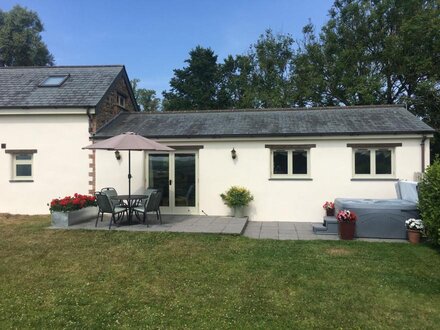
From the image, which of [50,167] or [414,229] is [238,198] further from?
[50,167]

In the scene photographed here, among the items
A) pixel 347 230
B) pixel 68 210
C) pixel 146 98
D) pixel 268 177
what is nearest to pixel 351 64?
pixel 268 177

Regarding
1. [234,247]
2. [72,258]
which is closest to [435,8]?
[234,247]

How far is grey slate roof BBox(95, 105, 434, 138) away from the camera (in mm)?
11055

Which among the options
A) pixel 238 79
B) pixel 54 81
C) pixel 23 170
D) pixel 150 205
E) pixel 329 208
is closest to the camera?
pixel 150 205

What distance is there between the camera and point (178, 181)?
11.8 metres

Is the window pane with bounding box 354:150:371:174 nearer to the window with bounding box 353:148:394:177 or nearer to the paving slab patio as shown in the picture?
the window with bounding box 353:148:394:177

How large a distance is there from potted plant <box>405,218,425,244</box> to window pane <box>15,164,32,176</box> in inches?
501

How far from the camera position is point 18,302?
4.57 metres

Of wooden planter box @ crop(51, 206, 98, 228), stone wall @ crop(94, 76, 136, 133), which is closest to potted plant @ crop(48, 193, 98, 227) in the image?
wooden planter box @ crop(51, 206, 98, 228)

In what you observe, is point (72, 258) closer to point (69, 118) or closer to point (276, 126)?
point (69, 118)

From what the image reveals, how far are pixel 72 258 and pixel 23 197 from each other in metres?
7.12

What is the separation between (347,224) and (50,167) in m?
10.5

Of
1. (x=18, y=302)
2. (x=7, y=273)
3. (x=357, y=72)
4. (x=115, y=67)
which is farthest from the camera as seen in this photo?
(x=357, y=72)

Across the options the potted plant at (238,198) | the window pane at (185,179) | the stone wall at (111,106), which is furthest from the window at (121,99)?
the potted plant at (238,198)
